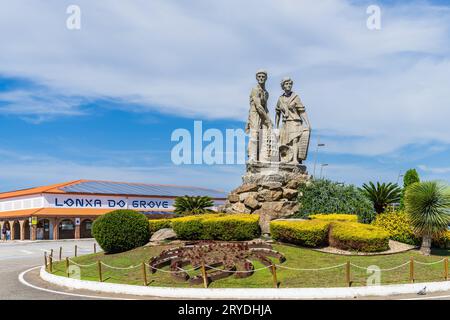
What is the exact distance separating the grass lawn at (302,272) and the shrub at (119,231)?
41.2 inches

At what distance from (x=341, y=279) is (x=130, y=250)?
33.7 ft

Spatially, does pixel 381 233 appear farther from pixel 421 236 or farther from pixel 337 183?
pixel 337 183

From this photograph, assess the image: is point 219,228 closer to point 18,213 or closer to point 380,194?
point 380,194

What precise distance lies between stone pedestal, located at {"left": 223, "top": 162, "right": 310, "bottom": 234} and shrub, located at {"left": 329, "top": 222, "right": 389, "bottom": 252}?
12.9ft

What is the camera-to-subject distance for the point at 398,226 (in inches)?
843

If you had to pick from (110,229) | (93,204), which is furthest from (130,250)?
(93,204)

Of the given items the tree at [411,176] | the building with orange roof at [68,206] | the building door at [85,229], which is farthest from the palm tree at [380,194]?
the building door at [85,229]

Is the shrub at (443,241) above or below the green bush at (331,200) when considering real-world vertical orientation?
below

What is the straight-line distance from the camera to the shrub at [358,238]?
61.5ft

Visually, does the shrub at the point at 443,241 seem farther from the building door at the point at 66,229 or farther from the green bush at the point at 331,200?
the building door at the point at 66,229

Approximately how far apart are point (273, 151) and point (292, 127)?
1.70 meters

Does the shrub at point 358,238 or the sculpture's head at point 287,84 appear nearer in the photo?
the shrub at point 358,238
